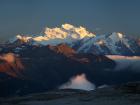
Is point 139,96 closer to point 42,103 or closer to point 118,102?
point 118,102

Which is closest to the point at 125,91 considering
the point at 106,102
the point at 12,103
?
the point at 106,102

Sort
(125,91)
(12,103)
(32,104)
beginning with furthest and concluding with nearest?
(125,91)
(12,103)
(32,104)

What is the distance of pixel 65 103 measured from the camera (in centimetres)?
7362

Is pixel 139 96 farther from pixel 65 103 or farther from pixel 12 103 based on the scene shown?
pixel 12 103

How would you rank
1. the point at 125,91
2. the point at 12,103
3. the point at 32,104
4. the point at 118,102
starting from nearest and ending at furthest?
the point at 118,102 < the point at 32,104 < the point at 12,103 < the point at 125,91

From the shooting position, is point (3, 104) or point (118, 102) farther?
point (3, 104)

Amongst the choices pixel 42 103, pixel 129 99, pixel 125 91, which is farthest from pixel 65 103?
pixel 125 91

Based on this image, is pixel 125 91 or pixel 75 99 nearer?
pixel 75 99

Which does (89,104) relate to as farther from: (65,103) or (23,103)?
(23,103)

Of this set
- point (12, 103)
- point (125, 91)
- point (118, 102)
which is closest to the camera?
point (118, 102)

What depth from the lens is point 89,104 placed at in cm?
7062

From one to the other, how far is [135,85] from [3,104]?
1056 inches

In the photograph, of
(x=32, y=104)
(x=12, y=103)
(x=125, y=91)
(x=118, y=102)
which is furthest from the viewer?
(x=125, y=91)

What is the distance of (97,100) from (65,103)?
600 cm
